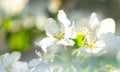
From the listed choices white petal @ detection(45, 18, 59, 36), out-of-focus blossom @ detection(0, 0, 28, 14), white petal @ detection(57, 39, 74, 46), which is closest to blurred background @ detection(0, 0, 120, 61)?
out-of-focus blossom @ detection(0, 0, 28, 14)

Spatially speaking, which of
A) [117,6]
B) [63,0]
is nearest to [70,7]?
[63,0]

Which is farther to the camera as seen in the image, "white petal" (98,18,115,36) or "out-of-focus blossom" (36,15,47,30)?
"out-of-focus blossom" (36,15,47,30)

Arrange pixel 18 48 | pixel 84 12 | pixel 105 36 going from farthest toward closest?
pixel 84 12
pixel 18 48
pixel 105 36

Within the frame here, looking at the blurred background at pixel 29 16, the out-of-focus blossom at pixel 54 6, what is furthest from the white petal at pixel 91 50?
the out-of-focus blossom at pixel 54 6

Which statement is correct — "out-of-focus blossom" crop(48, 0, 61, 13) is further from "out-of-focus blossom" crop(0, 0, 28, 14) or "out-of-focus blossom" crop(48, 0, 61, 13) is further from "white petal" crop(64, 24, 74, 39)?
"white petal" crop(64, 24, 74, 39)

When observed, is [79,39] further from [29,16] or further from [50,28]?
[29,16]

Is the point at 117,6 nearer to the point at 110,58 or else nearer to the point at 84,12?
the point at 84,12

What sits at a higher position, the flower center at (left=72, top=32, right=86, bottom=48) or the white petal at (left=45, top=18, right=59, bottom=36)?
the white petal at (left=45, top=18, right=59, bottom=36)
